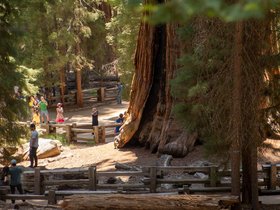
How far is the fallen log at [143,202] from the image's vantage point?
27.2 ft

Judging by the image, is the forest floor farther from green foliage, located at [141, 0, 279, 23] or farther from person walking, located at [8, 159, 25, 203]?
green foliage, located at [141, 0, 279, 23]

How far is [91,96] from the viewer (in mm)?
35500

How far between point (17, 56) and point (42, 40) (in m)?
16.5

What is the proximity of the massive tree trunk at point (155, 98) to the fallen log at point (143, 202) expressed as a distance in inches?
284

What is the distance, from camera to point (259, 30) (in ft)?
29.7

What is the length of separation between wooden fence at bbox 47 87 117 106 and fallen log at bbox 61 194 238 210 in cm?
2413

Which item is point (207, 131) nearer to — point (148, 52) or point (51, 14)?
point (148, 52)

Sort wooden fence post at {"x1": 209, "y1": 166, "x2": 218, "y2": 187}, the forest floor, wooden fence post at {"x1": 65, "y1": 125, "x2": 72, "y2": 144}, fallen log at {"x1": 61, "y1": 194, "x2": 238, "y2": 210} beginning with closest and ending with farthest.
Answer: fallen log at {"x1": 61, "y1": 194, "x2": 238, "y2": 210}
wooden fence post at {"x1": 209, "y1": 166, "x2": 218, "y2": 187}
the forest floor
wooden fence post at {"x1": 65, "y1": 125, "x2": 72, "y2": 144}

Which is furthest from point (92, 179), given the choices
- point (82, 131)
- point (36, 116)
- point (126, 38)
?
point (126, 38)

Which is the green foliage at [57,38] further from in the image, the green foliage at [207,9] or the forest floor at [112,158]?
the green foliage at [207,9]

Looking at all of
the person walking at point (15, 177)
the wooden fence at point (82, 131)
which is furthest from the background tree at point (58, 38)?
the person walking at point (15, 177)

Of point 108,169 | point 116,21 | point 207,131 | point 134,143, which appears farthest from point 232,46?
point 116,21

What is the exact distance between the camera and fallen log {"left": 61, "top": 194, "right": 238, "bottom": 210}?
8.30m

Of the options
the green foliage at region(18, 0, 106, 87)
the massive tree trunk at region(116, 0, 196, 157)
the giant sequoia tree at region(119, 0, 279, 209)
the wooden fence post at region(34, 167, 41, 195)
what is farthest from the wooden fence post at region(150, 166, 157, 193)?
the green foliage at region(18, 0, 106, 87)
